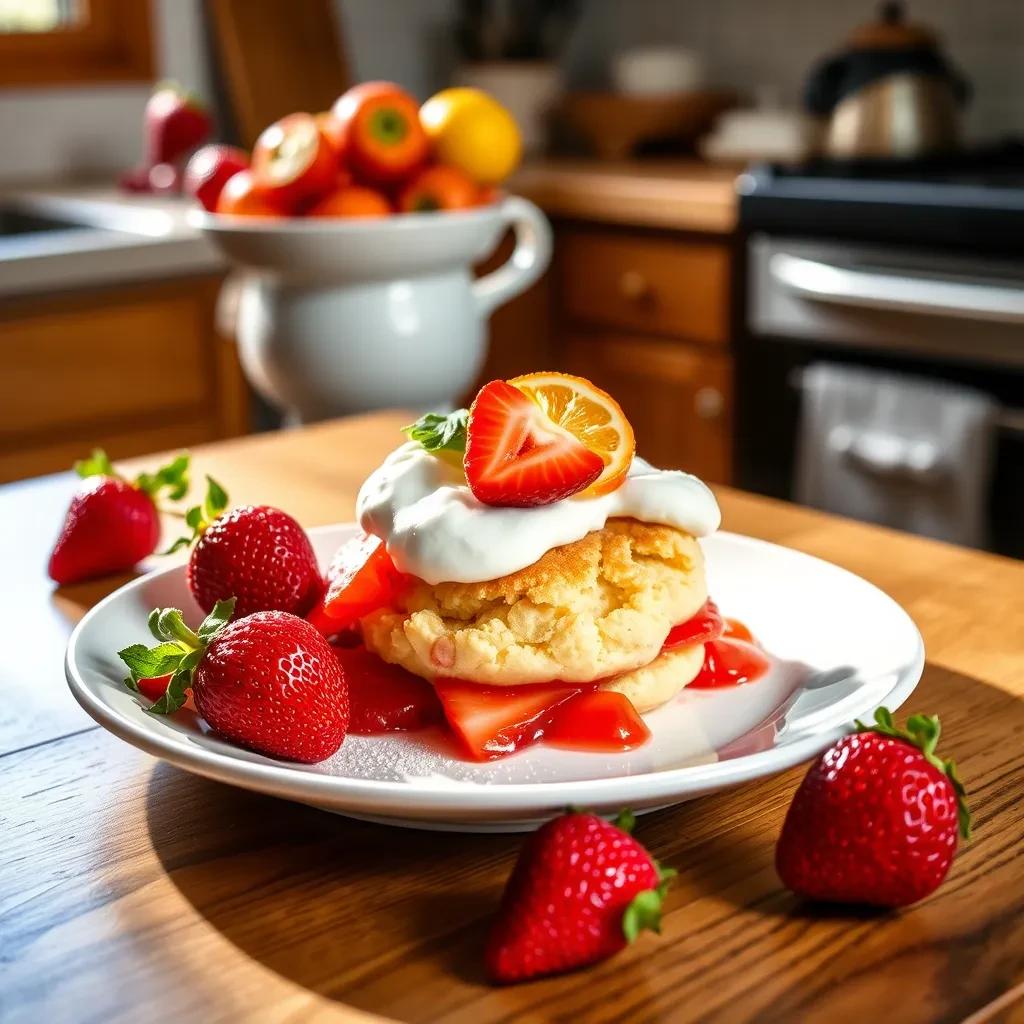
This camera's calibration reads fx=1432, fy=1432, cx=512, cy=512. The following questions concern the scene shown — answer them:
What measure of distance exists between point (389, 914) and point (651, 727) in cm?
20

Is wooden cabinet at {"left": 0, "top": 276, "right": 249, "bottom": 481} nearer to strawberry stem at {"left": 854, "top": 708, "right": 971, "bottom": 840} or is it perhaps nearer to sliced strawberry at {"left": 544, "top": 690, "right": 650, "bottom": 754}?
sliced strawberry at {"left": 544, "top": 690, "right": 650, "bottom": 754}

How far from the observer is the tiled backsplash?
295 centimetres

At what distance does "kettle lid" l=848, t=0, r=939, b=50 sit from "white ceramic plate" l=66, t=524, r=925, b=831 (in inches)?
79.3

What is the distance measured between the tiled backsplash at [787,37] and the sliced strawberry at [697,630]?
2.48m

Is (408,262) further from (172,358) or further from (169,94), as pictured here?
(169,94)

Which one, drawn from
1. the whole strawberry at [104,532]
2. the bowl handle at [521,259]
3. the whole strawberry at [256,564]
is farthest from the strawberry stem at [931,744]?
the bowl handle at [521,259]

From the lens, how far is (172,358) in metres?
2.56

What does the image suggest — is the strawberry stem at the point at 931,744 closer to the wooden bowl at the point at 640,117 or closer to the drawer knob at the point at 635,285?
the drawer knob at the point at 635,285

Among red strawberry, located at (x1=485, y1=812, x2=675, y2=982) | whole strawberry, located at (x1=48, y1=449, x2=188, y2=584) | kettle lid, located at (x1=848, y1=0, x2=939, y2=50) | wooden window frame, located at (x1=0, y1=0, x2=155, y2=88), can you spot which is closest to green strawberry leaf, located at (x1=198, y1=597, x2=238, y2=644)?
red strawberry, located at (x1=485, y1=812, x2=675, y2=982)

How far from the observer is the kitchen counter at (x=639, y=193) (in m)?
2.65

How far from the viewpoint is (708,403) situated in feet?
9.07

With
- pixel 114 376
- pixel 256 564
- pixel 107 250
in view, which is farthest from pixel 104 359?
pixel 256 564

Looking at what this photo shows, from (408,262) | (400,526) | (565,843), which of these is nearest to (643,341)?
(408,262)

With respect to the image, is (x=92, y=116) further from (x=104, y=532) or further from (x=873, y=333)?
(x=104, y=532)
